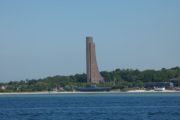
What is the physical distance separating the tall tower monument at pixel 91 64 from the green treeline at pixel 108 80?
3.82m

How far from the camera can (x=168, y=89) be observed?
144375 millimetres

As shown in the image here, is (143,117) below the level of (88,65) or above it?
below

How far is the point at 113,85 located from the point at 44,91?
26.8 meters

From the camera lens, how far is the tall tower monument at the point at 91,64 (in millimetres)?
156875

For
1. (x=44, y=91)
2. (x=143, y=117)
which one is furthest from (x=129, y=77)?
(x=143, y=117)

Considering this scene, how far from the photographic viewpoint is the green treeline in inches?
5969

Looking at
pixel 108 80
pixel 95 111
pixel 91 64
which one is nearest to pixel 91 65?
pixel 91 64

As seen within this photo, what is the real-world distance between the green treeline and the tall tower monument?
382 centimetres

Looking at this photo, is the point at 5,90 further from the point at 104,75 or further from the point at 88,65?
the point at 104,75

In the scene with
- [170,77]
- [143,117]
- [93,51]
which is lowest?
[143,117]

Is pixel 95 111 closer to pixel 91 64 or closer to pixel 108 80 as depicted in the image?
pixel 91 64

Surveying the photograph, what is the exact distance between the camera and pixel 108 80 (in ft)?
563

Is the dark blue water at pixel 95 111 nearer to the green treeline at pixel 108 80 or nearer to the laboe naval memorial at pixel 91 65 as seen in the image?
the green treeline at pixel 108 80

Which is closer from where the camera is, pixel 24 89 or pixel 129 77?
pixel 24 89
